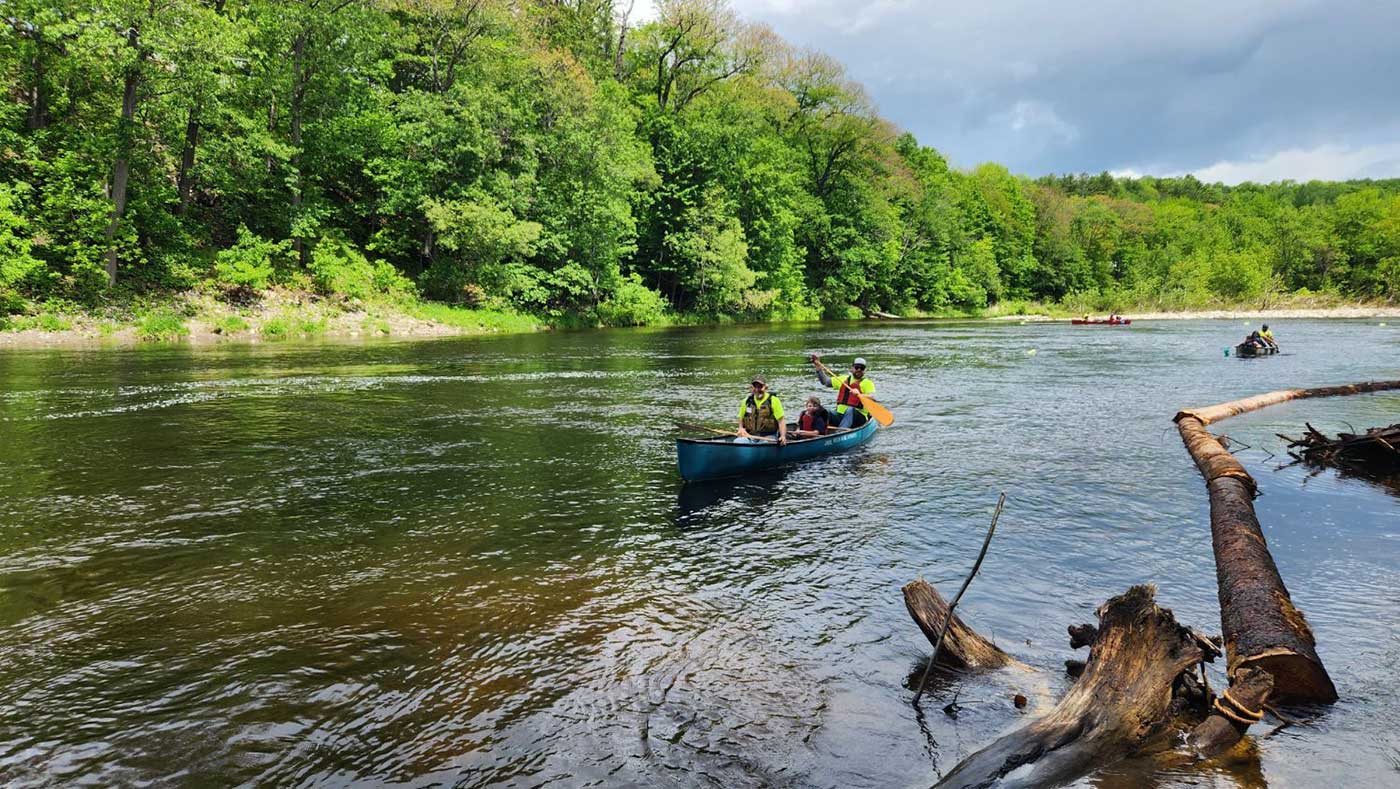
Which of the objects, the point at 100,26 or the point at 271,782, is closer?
the point at 271,782

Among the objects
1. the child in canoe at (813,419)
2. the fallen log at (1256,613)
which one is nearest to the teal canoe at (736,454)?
Answer: the child in canoe at (813,419)

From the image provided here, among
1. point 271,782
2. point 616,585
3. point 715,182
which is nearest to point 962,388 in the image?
point 616,585

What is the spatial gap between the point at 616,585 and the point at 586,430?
7932 millimetres

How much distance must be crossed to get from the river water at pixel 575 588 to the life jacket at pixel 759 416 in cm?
80

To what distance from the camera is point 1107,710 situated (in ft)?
14.0

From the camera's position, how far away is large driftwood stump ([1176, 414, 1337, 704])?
4.89 metres

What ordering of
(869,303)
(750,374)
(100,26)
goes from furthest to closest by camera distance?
(869,303) < (100,26) < (750,374)

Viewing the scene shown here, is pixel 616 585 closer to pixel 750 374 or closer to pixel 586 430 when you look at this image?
pixel 586 430

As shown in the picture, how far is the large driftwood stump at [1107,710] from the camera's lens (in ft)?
13.3

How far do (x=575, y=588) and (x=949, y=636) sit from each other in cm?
325

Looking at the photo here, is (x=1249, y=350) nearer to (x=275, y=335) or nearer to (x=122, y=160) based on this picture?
(x=275, y=335)

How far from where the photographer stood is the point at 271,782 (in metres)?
4.23

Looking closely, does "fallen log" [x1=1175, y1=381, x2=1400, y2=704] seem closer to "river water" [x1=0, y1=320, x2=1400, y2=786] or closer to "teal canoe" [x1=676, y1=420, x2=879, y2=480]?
"river water" [x1=0, y1=320, x2=1400, y2=786]

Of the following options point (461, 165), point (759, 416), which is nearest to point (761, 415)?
point (759, 416)
